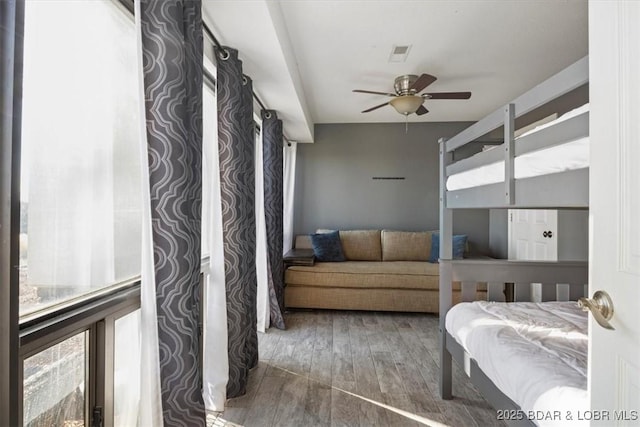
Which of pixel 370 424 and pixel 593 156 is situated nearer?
pixel 593 156

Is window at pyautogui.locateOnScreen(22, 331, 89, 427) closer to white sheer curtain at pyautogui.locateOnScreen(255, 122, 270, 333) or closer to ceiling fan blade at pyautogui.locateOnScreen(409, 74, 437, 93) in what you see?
white sheer curtain at pyautogui.locateOnScreen(255, 122, 270, 333)

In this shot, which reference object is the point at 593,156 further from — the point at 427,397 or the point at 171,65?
the point at 427,397

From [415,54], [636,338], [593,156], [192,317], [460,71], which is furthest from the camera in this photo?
[460,71]

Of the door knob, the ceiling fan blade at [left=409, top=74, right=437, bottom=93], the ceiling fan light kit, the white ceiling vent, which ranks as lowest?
the door knob

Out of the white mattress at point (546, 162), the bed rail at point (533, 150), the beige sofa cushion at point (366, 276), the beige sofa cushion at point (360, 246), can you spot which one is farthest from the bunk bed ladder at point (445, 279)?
the beige sofa cushion at point (360, 246)

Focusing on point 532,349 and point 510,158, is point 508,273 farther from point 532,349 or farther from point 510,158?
point 510,158

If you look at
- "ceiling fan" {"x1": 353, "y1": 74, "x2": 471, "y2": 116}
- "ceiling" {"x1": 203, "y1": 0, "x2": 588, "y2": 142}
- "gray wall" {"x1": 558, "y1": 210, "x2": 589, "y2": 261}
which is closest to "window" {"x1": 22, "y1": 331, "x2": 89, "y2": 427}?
"ceiling" {"x1": 203, "y1": 0, "x2": 588, "y2": 142}

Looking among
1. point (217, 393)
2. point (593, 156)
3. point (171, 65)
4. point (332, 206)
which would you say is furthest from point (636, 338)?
point (332, 206)

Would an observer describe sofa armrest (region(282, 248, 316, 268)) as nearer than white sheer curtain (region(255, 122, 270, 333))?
No

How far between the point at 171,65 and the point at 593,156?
1417mm

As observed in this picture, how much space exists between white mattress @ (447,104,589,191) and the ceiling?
1.21 meters

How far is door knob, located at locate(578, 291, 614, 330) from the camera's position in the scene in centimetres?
71

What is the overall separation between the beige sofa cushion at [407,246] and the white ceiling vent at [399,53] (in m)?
2.33

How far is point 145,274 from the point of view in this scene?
127 centimetres
